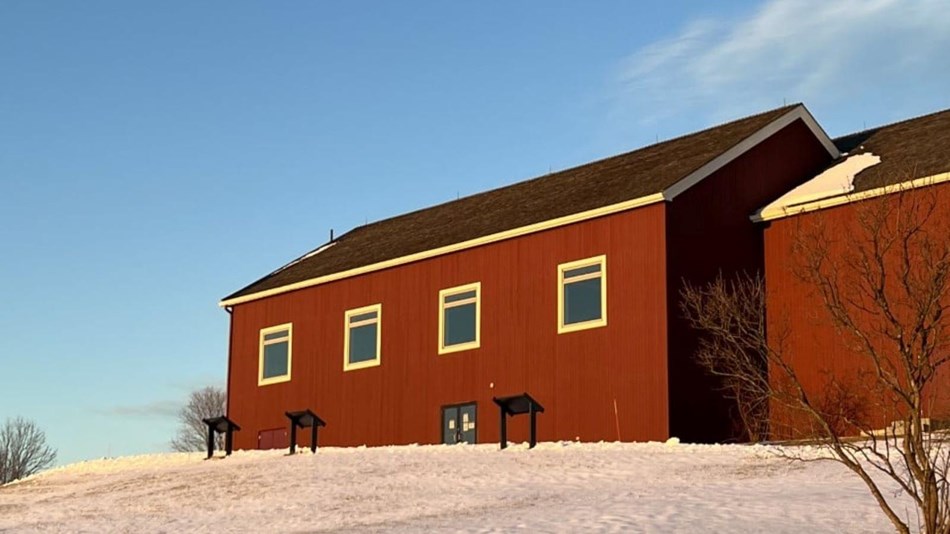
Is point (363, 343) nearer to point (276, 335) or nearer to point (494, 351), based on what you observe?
point (276, 335)

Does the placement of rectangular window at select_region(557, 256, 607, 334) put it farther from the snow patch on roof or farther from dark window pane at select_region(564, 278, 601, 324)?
the snow patch on roof

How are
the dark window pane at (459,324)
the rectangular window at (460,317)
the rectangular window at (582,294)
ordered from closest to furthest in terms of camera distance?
the rectangular window at (582,294) < the rectangular window at (460,317) < the dark window pane at (459,324)

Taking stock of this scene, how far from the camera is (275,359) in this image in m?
36.6

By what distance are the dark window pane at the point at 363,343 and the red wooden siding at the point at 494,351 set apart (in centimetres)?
37

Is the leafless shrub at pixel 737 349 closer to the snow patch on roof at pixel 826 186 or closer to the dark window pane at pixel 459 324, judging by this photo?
the snow patch on roof at pixel 826 186

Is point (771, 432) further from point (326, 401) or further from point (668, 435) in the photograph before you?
point (326, 401)

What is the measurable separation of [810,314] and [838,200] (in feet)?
7.64

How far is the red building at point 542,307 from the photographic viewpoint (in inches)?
1070

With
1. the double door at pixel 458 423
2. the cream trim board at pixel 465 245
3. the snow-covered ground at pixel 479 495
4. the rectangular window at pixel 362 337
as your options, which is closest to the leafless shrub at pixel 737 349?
the cream trim board at pixel 465 245

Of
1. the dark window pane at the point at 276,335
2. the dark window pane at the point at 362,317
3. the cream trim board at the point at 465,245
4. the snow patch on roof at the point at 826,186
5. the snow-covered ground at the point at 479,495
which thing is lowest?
the snow-covered ground at the point at 479,495

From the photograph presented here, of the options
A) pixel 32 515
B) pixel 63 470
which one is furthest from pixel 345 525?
pixel 63 470

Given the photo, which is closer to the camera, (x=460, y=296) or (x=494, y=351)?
(x=494, y=351)

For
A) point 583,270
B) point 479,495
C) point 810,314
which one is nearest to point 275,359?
point 583,270

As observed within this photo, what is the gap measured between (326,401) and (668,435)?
1105 centimetres
